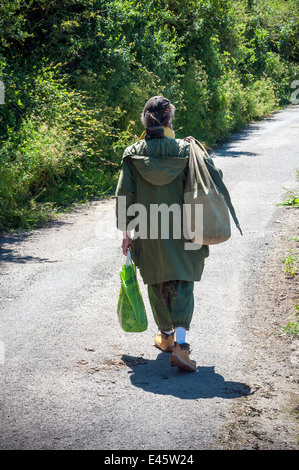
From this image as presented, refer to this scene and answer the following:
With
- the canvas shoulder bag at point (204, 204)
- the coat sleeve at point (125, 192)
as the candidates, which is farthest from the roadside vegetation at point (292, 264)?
the coat sleeve at point (125, 192)

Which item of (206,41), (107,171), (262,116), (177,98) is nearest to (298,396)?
(107,171)

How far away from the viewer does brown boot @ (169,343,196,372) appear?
4.57 meters

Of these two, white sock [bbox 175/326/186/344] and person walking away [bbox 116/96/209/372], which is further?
white sock [bbox 175/326/186/344]

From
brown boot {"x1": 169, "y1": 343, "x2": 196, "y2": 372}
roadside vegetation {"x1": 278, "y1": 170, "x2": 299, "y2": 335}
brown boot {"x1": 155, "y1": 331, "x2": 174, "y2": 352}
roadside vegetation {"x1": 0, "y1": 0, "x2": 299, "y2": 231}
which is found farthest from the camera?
roadside vegetation {"x1": 0, "y1": 0, "x2": 299, "y2": 231}

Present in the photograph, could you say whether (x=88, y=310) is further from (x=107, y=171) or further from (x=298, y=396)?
(x=107, y=171)

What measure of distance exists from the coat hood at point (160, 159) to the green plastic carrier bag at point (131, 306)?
2.26ft

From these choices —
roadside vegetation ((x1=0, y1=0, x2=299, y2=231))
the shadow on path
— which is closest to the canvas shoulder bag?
the shadow on path

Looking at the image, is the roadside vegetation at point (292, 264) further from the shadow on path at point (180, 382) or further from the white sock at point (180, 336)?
the white sock at point (180, 336)

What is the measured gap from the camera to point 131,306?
4719 millimetres

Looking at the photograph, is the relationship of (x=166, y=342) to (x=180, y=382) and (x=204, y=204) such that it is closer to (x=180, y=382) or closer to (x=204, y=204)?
(x=180, y=382)

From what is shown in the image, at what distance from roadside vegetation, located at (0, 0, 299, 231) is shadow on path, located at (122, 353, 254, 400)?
5385 millimetres

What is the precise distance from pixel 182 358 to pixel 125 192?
1271 mm

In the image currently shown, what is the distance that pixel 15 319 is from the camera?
A: 18.9 ft

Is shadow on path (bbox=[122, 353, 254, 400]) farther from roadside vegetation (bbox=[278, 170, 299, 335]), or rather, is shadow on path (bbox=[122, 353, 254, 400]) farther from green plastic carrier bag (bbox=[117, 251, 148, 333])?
roadside vegetation (bbox=[278, 170, 299, 335])
